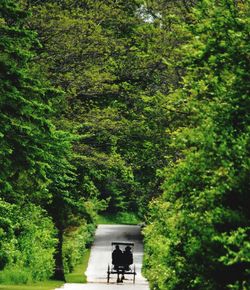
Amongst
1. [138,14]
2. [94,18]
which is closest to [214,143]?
[94,18]

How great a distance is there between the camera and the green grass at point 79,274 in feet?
121

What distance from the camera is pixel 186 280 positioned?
43.1ft

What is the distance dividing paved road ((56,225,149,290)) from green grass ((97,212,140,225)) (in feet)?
19.0

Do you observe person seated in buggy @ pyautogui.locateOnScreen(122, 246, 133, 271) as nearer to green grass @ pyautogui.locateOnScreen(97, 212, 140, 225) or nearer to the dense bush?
the dense bush

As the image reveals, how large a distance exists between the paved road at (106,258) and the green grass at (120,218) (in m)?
5.78

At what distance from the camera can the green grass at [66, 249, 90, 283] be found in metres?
36.8

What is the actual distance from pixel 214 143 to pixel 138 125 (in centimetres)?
2803

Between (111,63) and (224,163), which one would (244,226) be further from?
(111,63)

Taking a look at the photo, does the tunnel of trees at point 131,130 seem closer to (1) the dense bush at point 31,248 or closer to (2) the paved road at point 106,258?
(1) the dense bush at point 31,248

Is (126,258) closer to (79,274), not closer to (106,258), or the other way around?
(79,274)

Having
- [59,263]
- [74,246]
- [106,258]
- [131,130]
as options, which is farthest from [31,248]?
[106,258]

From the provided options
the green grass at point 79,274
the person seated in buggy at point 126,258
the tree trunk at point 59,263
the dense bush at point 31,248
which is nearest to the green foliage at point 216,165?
the dense bush at point 31,248

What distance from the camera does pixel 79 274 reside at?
132ft

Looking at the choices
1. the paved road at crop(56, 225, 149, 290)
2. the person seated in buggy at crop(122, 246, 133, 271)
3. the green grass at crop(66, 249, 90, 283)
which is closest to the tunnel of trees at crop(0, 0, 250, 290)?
the green grass at crop(66, 249, 90, 283)
